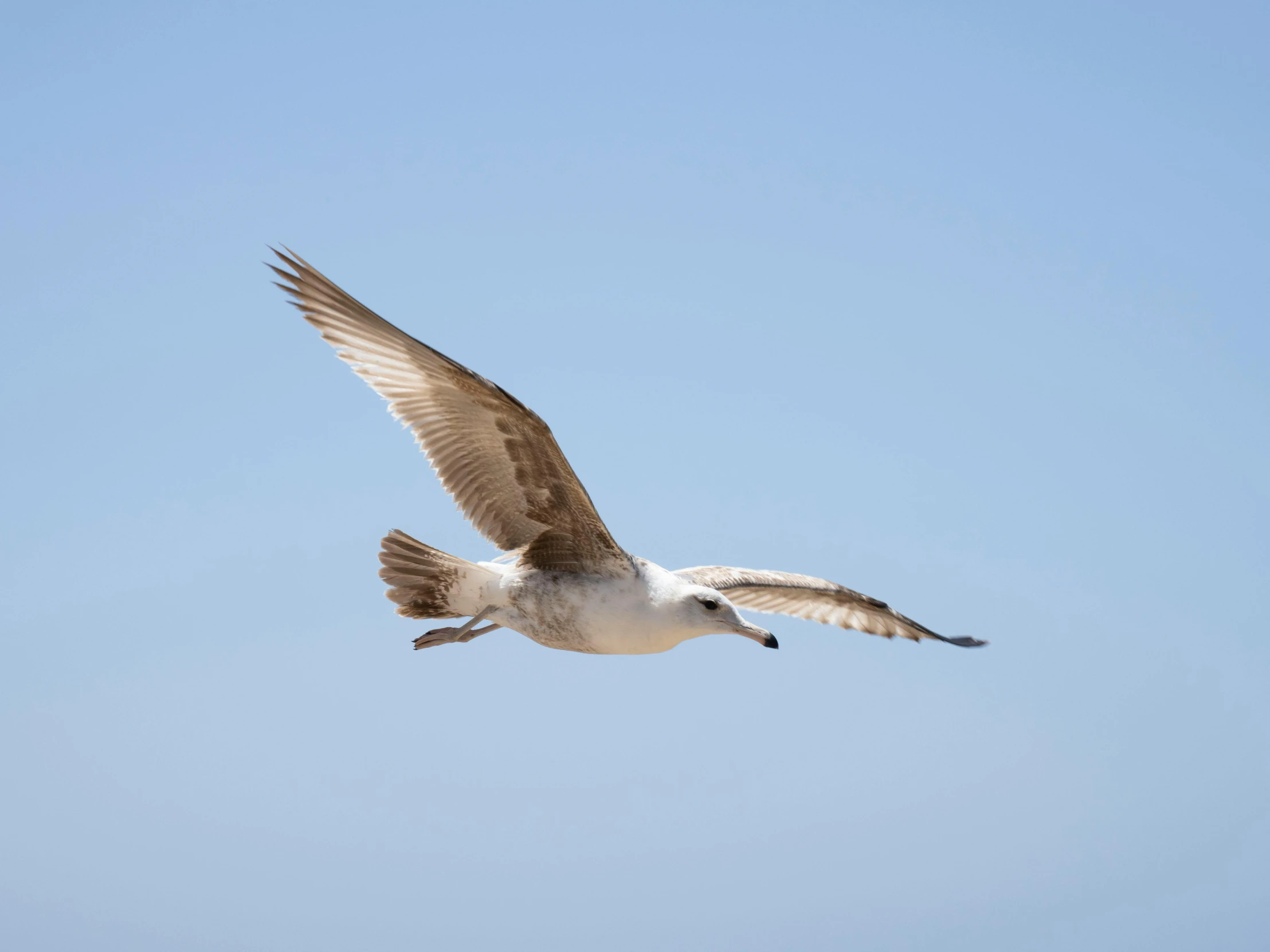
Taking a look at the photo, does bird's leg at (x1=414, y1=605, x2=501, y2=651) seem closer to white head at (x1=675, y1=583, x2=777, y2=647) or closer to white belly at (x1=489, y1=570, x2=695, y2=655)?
white belly at (x1=489, y1=570, x2=695, y2=655)

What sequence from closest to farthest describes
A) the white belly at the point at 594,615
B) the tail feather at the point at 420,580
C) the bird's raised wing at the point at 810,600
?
the white belly at the point at 594,615 → the tail feather at the point at 420,580 → the bird's raised wing at the point at 810,600

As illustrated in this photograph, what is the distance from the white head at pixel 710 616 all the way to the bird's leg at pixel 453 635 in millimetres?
1098

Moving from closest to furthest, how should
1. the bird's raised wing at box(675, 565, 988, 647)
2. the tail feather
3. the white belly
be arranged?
the white belly, the tail feather, the bird's raised wing at box(675, 565, 988, 647)

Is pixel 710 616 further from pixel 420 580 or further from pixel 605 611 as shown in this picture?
pixel 420 580

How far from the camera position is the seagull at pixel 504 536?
21.2 feet

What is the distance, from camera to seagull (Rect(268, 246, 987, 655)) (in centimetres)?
646

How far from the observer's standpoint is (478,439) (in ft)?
22.3

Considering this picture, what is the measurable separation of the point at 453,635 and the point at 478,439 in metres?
1.11

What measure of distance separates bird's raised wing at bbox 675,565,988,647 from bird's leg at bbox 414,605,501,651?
1.68m

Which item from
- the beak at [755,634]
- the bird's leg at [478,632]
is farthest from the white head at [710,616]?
the bird's leg at [478,632]

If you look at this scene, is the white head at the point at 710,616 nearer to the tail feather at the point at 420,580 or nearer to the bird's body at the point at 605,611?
the bird's body at the point at 605,611

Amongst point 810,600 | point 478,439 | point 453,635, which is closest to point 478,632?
point 453,635

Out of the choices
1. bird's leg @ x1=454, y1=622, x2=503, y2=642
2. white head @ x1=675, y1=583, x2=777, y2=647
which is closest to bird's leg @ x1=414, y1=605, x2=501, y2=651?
bird's leg @ x1=454, y1=622, x2=503, y2=642

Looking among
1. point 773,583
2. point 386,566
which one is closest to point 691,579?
point 773,583
